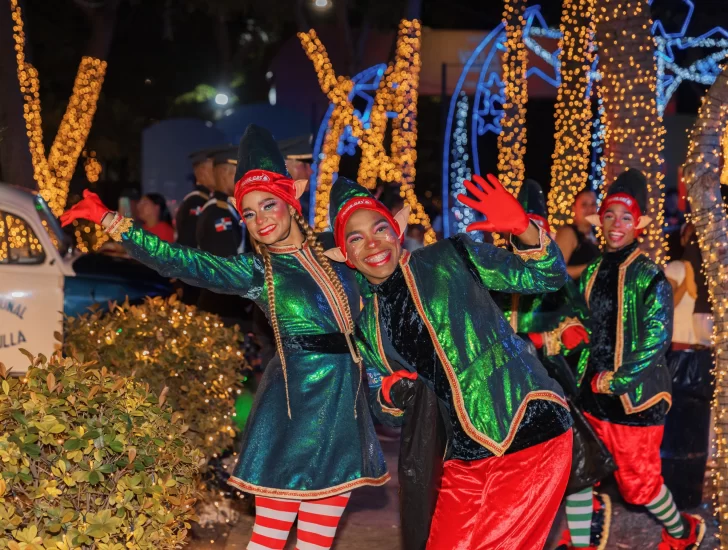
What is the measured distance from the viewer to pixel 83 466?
3557mm

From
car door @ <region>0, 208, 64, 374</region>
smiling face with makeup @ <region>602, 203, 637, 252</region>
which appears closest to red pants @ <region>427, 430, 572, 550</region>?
smiling face with makeup @ <region>602, 203, 637, 252</region>

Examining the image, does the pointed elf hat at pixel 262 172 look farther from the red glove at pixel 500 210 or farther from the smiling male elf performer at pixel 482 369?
the red glove at pixel 500 210

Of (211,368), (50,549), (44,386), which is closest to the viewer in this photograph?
(50,549)

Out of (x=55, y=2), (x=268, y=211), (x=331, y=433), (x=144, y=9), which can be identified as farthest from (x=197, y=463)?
(x=144, y=9)

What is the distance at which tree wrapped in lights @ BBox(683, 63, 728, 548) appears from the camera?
5.91 meters

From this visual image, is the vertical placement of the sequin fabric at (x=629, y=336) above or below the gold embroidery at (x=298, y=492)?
above

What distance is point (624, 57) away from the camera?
991 centimetres

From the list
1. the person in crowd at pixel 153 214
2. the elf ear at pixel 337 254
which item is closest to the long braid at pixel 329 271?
the elf ear at pixel 337 254

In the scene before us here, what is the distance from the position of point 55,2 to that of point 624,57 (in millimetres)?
16235

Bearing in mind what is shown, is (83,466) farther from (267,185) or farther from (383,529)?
(383,529)

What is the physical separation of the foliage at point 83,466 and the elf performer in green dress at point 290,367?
1095 mm

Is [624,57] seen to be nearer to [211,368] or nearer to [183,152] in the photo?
[211,368]

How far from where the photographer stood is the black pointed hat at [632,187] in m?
6.70

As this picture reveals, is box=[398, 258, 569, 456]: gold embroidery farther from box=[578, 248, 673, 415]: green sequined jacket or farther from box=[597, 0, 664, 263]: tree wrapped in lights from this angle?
box=[597, 0, 664, 263]: tree wrapped in lights
